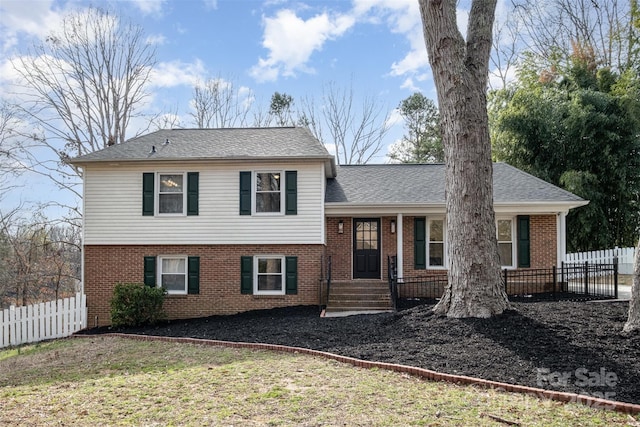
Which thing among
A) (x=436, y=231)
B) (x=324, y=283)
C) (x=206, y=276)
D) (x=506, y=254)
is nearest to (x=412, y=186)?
(x=436, y=231)

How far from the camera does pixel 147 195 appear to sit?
12469 mm

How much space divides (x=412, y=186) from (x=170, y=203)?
7630 millimetres

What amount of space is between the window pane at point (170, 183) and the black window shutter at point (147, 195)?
302 millimetres

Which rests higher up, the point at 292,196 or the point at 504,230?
the point at 292,196

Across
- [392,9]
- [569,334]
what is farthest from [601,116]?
[569,334]

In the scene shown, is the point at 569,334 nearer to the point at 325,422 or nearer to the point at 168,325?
the point at 325,422

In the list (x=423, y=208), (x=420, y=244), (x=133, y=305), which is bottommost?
(x=133, y=305)

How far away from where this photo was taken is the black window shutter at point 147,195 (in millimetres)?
12461

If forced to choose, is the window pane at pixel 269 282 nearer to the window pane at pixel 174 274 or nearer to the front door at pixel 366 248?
the window pane at pixel 174 274

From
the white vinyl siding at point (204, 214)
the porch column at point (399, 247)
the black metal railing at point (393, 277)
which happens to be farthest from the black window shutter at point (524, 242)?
the white vinyl siding at point (204, 214)

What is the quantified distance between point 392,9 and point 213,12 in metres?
6.26

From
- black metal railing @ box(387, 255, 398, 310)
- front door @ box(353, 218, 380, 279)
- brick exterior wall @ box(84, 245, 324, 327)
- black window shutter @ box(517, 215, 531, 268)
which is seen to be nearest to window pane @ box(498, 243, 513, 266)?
black window shutter @ box(517, 215, 531, 268)

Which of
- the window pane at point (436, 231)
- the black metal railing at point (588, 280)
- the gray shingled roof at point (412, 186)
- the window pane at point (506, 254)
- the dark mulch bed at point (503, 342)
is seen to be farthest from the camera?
the window pane at point (436, 231)

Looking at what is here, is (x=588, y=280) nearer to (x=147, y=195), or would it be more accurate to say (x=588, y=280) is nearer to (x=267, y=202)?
(x=267, y=202)
